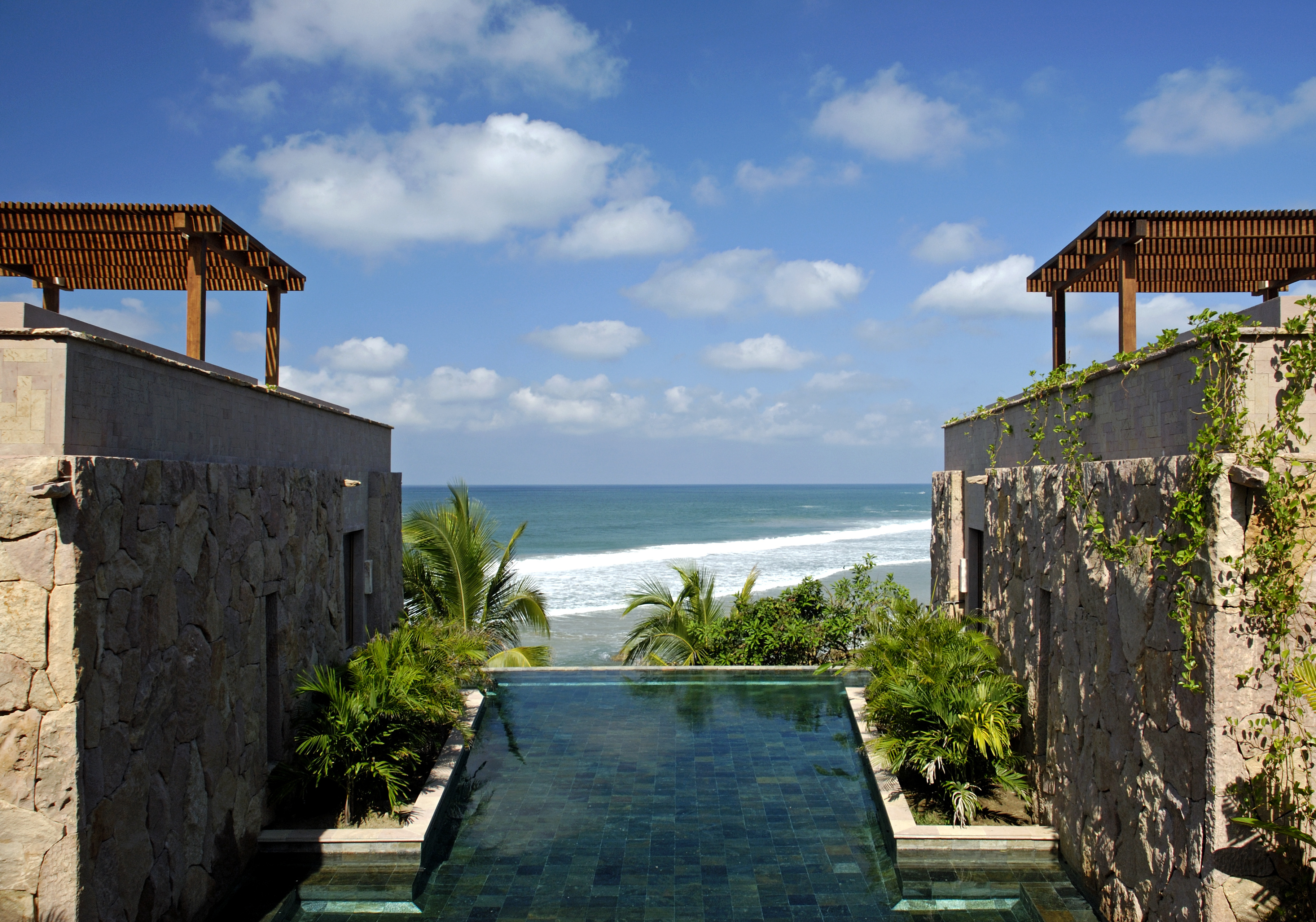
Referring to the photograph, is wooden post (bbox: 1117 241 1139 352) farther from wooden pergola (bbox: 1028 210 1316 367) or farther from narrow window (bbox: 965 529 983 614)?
narrow window (bbox: 965 529 983 614)

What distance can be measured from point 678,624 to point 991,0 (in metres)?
10.4

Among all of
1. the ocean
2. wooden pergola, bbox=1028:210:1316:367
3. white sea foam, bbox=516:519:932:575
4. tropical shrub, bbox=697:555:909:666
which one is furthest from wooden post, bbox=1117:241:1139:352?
white sea foam, bbox=516:519:932:575

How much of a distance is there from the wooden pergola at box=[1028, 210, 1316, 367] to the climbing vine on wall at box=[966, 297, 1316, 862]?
133 inches

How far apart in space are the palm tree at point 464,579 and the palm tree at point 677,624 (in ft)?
5.47

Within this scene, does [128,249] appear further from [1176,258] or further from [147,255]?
[1176,258]

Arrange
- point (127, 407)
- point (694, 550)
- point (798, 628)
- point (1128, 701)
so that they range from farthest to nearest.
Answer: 1. point (694, 550)
2. point (798, 628)
3. point (1128, 701)
4. point (127, 407)

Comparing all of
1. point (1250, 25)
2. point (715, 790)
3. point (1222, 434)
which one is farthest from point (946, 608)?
point (1250, 25)

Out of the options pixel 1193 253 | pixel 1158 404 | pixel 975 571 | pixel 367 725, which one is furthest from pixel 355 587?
pixel 1193 253

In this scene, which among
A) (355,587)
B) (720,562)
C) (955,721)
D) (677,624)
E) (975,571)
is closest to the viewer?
(955,721)

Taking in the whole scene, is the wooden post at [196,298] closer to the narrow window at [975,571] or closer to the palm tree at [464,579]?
the palm tree at [464,579]

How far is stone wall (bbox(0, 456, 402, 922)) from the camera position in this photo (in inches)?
150

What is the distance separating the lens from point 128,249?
7863 millimetres

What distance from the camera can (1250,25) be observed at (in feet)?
28.5

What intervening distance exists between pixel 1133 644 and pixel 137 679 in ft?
18.4
